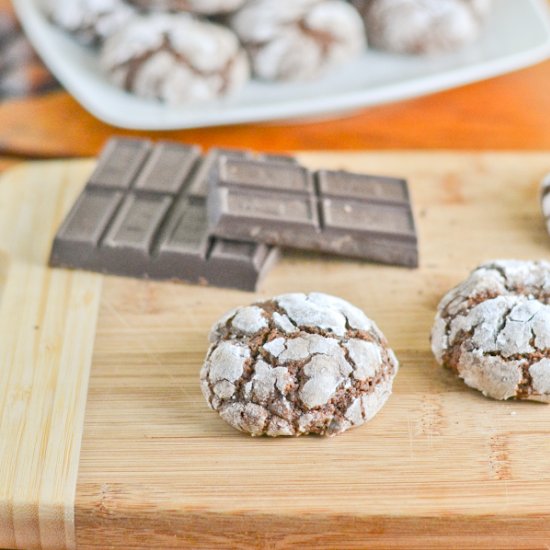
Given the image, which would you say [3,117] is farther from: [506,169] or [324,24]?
[506,169]

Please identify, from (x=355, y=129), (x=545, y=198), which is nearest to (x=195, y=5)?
(x=355, y=129)

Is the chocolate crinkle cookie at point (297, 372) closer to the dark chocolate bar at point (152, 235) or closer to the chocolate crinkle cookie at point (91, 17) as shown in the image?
the dark chocolate bar at point (152, 235)

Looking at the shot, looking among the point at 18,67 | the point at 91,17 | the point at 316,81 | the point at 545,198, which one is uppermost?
the point at 545,198

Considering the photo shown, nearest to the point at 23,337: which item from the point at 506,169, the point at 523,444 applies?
the point at 523,444

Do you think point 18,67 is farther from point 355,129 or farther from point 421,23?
point 421,23

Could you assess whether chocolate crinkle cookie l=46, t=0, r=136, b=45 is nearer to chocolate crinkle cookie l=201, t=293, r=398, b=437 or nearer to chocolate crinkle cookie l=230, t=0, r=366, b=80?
chocolate crinkle cookie l=230, t=0, r=366, b=80
